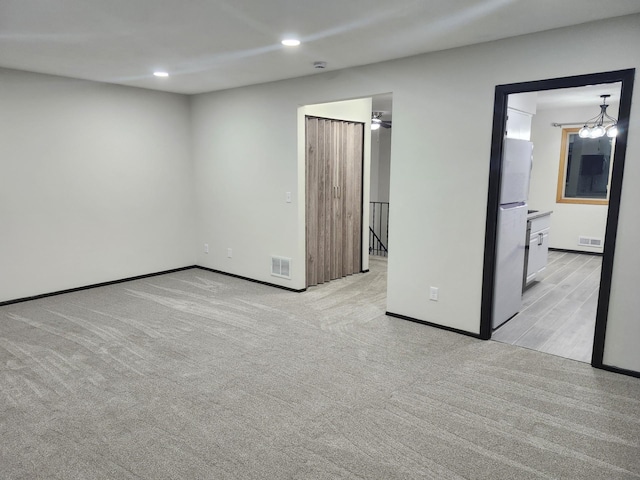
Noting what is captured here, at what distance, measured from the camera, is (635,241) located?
301cm

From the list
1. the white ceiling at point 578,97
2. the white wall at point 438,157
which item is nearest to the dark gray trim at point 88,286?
the white wall at point 438,157

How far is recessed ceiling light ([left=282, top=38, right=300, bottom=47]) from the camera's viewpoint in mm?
3387

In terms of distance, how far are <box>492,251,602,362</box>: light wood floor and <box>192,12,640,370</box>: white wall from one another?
16.2 inches

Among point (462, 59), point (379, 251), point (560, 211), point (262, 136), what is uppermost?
point (462, 59)

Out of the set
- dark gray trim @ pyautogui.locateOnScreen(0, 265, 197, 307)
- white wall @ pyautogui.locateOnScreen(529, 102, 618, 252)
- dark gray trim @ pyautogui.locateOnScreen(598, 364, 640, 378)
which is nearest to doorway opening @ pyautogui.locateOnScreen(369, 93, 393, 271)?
white wall @ pyautogui.locateOnScreen(529, 102, 618, 252)

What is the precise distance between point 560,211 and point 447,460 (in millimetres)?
6841

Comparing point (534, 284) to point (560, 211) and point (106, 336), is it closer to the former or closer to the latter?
point (560, 211)

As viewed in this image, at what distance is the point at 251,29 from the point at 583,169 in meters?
6.85

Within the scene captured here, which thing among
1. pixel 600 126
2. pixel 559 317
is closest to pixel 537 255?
pixel 559 317

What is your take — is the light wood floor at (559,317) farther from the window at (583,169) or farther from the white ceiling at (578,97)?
the white ceiling at (578,97)

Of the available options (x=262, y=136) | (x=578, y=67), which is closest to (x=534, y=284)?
(x=578, y=67)

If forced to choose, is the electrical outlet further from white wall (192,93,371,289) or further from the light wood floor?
white wall (192,93,371,289)

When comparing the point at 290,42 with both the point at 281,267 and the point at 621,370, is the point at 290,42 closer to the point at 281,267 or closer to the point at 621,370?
the point at 281,267

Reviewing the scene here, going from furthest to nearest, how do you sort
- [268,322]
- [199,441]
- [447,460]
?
1. [268,322]
2. [199,441]
3. [447,460]
